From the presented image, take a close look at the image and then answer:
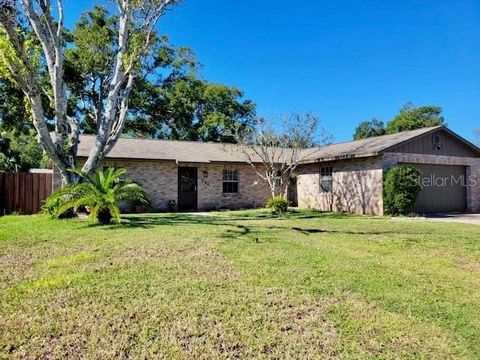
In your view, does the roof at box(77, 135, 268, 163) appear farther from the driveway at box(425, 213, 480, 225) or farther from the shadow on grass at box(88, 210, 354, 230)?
the driveway at box(425, 213, 480, 225)

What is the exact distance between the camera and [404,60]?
21.6 m

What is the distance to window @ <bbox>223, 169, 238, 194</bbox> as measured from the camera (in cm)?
1973

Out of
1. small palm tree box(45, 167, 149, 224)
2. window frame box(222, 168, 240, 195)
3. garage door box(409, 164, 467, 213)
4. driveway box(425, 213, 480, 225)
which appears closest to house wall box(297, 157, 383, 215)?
driveway box(425, 213, 480, 225)

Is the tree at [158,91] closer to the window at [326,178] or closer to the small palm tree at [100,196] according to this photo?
the window at [326,178]

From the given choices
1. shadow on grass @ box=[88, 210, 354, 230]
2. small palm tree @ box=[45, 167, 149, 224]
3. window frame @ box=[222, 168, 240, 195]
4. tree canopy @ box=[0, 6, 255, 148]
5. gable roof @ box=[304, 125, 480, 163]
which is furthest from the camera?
tree canopy @ box=[0, 6, 255, 148]

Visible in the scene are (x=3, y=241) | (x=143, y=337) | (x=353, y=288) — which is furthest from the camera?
(x=3, y=241)

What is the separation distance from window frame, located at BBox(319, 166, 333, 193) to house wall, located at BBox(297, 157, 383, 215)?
0.56 feet

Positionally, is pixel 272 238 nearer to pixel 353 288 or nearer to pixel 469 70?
pixel 353 288

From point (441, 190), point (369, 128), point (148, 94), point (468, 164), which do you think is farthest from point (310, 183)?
point (369, 128)

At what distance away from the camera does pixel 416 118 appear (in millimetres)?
45469

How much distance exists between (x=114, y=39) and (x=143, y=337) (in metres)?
26.4

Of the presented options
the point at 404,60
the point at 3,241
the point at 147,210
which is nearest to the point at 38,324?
the point at 3,241

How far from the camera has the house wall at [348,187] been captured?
53.2ft

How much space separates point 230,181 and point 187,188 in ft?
7.87
